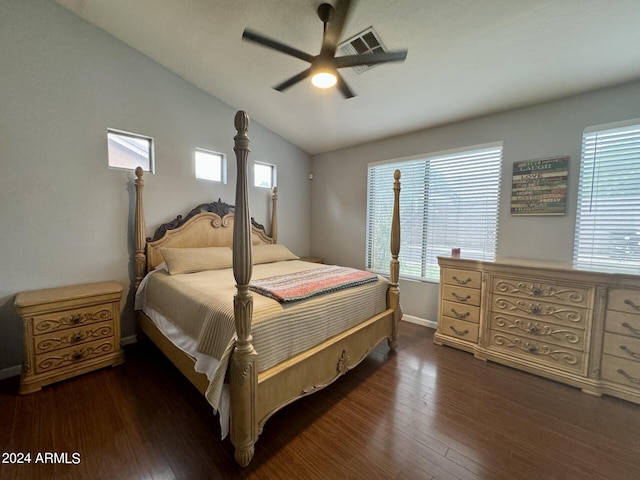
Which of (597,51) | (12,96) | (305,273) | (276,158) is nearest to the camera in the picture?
(597,51)

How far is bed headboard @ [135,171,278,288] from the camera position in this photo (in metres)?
2.71

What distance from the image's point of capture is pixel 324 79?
1867mm

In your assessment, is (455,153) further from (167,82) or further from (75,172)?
(75,172)

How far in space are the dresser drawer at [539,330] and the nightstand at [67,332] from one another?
3.52m

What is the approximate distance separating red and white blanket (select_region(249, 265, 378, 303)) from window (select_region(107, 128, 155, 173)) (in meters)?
1.97

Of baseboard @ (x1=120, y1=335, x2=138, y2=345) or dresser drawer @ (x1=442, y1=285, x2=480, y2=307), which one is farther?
baseboard @ (x1=120, y1=335, x2=138, y2=345)

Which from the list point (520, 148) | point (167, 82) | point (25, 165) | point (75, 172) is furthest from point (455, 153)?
point (25, 165)

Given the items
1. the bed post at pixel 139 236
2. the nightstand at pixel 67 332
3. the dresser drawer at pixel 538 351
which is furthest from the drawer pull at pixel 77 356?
the dresser drawer at pixel 538 351

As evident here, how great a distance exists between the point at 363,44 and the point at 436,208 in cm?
202

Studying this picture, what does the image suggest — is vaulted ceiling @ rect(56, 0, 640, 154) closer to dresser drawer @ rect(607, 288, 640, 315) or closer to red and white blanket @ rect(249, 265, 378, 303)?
dresser drawer @ rect(607, 288, 640, 315)

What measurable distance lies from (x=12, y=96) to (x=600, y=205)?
200 inches

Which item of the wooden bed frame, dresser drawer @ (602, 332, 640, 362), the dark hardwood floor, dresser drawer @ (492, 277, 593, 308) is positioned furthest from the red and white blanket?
dresser drawer @ (602, 332, 640, 362)

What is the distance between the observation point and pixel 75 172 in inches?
94.3

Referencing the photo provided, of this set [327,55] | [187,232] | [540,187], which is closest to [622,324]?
[540,187]
